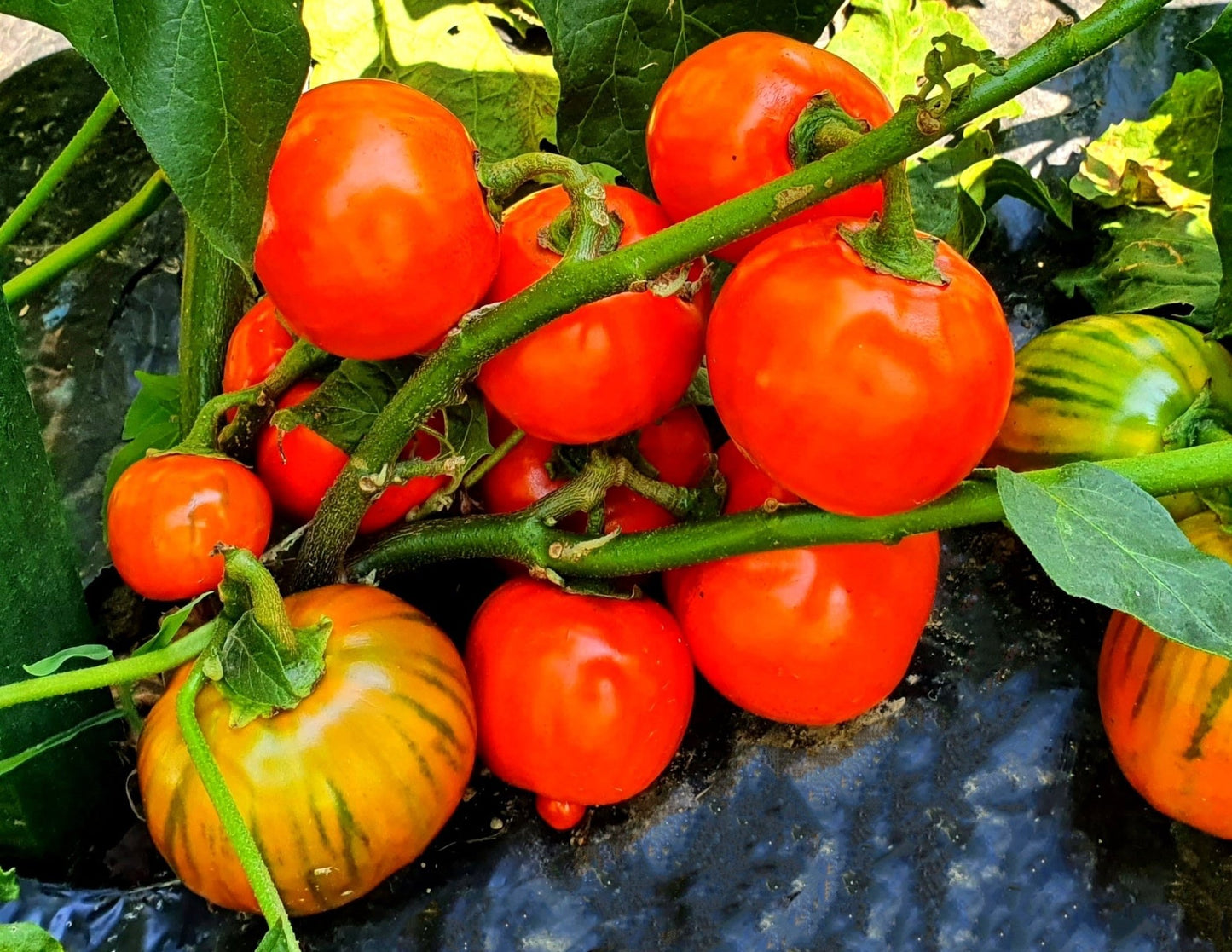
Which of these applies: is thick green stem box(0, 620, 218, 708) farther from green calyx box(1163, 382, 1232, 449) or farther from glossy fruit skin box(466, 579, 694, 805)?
green calyx box(1163, 382, 1232, 449)

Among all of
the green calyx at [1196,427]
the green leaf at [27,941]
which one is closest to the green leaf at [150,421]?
the green leaf at [27,941]

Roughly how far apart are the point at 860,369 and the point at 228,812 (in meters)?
0.45

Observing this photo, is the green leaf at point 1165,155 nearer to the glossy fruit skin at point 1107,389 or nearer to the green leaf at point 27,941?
the glossy fruit skin at point 1107,389

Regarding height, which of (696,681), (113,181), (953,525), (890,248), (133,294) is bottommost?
(696,681)

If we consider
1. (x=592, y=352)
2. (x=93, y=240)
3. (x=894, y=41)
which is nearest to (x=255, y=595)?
(x=592, y=352)

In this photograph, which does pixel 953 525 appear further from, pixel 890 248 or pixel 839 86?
pixel 839 86

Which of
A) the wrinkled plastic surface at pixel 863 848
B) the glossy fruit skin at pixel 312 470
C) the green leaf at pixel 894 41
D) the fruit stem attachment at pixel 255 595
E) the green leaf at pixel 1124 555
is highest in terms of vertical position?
the green leaf at pixel 894 41

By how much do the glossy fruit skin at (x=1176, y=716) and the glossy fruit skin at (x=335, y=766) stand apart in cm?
50

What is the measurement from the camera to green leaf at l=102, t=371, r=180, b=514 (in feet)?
3.28

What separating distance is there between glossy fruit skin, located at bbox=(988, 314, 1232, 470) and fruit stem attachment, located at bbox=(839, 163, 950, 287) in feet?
0.98

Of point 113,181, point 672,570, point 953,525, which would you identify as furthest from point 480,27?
point 953,525

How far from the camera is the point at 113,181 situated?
4.20 ft

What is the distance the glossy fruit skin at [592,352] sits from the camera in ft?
2.15

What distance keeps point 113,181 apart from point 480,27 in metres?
0.51
